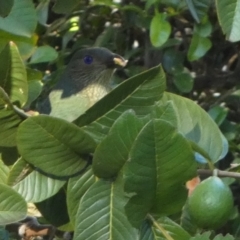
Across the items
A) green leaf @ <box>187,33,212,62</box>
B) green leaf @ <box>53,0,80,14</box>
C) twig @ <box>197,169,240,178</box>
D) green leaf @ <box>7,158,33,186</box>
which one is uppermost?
green leaf @ <box>53,0,80,14</box>

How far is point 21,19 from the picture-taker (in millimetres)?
820

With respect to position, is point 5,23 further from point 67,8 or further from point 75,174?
point 75,174

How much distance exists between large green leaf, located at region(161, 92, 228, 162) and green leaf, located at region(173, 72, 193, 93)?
886 millimetres

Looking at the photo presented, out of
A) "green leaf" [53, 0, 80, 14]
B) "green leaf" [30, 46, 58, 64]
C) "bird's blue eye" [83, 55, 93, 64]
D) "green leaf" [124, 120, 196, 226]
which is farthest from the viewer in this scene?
"bird's blue eye" [83, 55, 93, 64]

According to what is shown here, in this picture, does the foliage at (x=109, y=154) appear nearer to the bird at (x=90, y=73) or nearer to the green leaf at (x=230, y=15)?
the green leaf at (x=230, y=15)

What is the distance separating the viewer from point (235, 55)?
189 cm

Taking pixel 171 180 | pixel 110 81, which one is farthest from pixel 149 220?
pixel 110 81

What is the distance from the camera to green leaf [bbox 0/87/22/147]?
2.11ft

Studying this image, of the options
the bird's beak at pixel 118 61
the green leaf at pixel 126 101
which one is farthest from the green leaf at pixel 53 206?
the bird's beak at pixel 118 61

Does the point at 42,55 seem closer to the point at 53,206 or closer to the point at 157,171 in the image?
the point at 53,206

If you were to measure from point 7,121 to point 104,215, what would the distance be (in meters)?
0.13

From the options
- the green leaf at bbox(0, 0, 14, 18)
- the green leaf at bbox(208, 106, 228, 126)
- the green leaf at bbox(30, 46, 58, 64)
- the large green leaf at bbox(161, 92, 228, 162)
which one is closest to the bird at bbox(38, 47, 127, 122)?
the green leaf at bbox(30, 46, 58, 64)

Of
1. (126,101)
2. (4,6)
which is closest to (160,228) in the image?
(126,101)

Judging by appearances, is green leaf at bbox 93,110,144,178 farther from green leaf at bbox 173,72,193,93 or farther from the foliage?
green leaf at bbox 173,72,193,93
